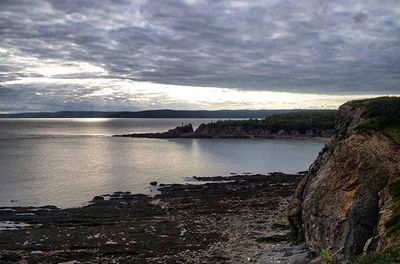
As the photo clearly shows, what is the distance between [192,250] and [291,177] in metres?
39.7

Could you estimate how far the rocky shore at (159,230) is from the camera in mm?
27516

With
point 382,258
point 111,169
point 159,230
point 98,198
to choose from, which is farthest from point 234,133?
point 382,258

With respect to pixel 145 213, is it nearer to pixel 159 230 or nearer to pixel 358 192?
pixel 159 230

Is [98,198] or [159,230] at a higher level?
[159,230]

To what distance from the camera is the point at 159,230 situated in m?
34.4

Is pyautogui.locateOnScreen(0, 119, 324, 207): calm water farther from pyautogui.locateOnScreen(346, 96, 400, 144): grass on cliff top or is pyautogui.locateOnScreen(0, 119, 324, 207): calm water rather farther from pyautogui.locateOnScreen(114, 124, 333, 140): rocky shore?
pyautogui.locateOnScreen(114, 124, 333, 140): rocky shore

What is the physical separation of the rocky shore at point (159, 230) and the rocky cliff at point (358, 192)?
289cm

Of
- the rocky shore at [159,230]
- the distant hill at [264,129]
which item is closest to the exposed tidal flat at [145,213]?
the rocky shore at [159,230]

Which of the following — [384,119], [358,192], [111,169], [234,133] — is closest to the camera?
[358,192]

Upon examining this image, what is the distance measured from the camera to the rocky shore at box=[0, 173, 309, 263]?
27.5 meters

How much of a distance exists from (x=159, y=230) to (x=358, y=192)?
1790 centimetres

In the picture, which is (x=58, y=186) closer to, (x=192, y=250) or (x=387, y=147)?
(x=192, y=250)

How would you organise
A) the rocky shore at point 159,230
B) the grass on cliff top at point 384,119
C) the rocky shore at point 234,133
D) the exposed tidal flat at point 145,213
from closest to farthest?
the grass on cliff top at point 384,119, the rocky shore at point 159,230, the exposed tidal flat at point 145,213, the rocky shore at point 234,133

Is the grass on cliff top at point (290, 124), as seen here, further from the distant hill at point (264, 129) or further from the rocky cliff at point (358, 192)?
the rocky cliff at point (358, 192)
